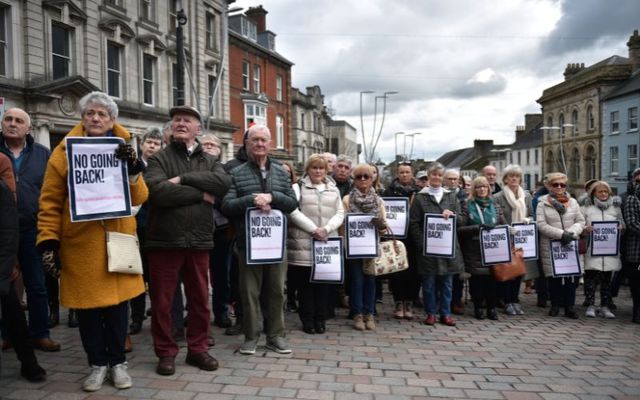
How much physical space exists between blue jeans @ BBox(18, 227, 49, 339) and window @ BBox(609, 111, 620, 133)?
158 feet

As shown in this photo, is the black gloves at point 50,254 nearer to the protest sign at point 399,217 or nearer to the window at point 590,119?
the protest sign at point 399,217

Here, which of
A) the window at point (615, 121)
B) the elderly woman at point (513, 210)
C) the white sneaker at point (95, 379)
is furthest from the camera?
the window at point (615, 121)

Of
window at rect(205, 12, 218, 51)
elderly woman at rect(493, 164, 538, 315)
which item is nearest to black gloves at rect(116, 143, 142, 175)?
elderly woman at rect(493, 164, 538, 315)

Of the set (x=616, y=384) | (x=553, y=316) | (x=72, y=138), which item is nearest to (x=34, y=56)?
(x=72, y=138)

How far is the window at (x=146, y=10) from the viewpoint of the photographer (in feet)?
75.1

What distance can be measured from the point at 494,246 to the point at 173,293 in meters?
4.48

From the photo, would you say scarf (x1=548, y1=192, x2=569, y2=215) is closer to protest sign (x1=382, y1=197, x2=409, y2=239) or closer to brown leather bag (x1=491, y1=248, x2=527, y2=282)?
brown leather bag (x1=491, y1=248, x2=527, y2=282)

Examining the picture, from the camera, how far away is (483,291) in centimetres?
720

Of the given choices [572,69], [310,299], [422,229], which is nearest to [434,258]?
[422,229]

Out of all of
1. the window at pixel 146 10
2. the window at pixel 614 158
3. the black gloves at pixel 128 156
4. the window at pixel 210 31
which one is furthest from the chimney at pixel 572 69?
the black gloves at pixel 128 156

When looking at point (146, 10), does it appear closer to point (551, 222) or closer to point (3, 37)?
point (3, 37)

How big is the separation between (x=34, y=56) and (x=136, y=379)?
15.8 m

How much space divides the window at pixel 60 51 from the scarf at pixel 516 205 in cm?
1644

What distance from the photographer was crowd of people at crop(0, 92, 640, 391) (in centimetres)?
396
